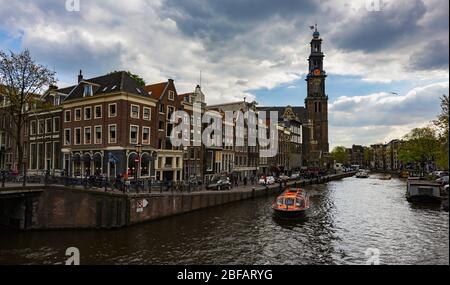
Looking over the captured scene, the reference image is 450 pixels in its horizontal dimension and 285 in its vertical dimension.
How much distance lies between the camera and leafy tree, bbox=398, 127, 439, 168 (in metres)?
Answer: 98.5

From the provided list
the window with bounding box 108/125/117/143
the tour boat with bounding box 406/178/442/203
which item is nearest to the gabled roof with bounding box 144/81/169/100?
the window with bounding box 108/125/117/143

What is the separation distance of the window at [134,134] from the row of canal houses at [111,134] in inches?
5.6

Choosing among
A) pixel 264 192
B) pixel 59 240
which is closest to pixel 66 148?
pixel 59 240

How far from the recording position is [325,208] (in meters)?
44.7

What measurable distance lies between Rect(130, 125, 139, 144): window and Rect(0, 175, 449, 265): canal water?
47.1 ft

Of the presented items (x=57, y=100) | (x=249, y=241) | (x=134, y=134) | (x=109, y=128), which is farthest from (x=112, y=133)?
(x=249, y=241)

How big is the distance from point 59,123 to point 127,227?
29153 millimetres

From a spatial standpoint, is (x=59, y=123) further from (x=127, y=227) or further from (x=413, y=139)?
(x=413, y=139)

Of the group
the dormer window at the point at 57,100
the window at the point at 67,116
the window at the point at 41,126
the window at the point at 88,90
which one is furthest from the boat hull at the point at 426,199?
the window at the point at 41,126

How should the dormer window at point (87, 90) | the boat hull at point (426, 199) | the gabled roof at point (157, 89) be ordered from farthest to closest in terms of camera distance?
the gabled roof at point (157, 89)
the dormer window at point (87, 90)
the boat hull at point (426, 199)

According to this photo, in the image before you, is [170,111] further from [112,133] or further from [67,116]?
[67,116]

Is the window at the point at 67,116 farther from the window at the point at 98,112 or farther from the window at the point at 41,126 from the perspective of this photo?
the window at the point at 41,126

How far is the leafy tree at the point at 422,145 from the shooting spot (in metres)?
98.5

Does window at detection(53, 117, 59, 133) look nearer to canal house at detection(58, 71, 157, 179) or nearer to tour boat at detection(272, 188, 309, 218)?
canal house at detection(58, 71, 157, 179)
